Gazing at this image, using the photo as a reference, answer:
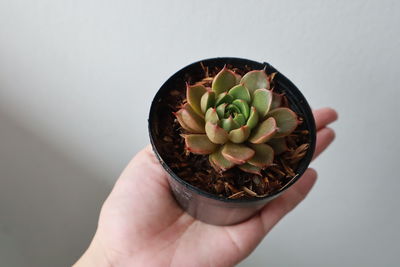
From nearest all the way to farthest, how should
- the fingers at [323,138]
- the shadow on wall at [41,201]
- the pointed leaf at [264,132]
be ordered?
the pointed leaf at [264,132]
the fingers at [323,138]
the shadow on wall at [41,201]

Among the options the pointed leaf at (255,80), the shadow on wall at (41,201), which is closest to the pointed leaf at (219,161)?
the pointed leaf at (255,80)

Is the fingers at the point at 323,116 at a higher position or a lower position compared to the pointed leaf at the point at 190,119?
lower

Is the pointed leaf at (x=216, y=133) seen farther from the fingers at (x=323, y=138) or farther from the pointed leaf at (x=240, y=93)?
the fingers at (x=323, y=138)

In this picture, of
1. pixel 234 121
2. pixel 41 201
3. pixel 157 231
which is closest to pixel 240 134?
pixel 234 121

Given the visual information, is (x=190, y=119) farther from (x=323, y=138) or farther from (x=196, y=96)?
(x=323, y=138)

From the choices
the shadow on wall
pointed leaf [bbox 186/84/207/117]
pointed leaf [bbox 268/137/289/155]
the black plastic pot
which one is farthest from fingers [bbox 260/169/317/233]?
the shadow on wall

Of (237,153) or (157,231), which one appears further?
(157,231)
